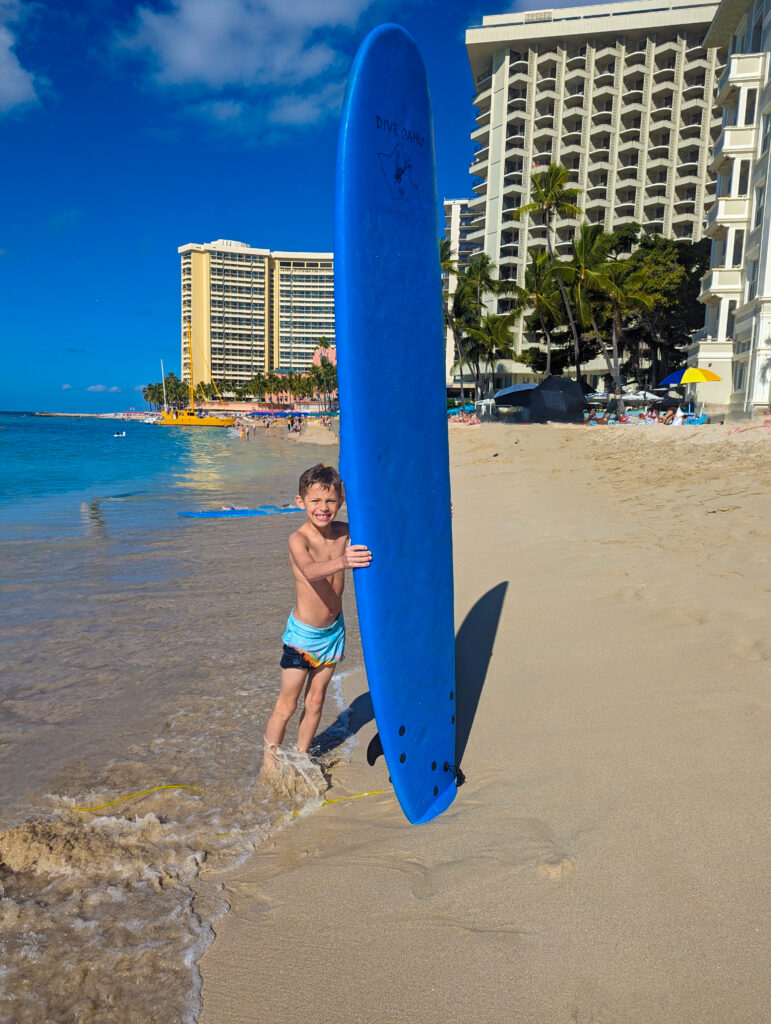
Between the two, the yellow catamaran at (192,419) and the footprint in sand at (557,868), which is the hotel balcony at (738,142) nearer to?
the footprint in sand at (557,868)

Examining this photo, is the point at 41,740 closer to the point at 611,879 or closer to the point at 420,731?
the point at 420,731

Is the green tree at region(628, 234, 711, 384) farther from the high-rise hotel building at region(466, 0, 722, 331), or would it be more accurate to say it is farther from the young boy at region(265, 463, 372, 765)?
the young boy at region(265, 463, 372, 765)

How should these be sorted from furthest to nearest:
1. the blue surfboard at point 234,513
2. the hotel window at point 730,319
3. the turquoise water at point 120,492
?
the hotel window at point 730,319 < the blue surfboard at point 234,513 < the turquoise water at point 120,492

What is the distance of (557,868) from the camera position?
84.4 inches

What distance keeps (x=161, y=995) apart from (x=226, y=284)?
144m

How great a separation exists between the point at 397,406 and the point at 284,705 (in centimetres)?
132

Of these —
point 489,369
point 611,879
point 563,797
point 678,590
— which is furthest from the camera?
point 489,369

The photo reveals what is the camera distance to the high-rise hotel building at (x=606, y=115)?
5641 cm

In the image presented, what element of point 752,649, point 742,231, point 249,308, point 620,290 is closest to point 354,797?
point 752,649

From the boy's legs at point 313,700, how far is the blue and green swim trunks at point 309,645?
0.06 meters

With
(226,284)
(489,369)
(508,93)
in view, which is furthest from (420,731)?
(226,284)

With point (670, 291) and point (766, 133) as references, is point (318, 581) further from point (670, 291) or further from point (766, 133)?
point (670, 291)

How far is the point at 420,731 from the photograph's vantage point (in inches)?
105

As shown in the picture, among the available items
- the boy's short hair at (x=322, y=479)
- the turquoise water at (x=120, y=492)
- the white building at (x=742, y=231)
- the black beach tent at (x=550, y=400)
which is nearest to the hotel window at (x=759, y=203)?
the white building at (x=742, y=231)
